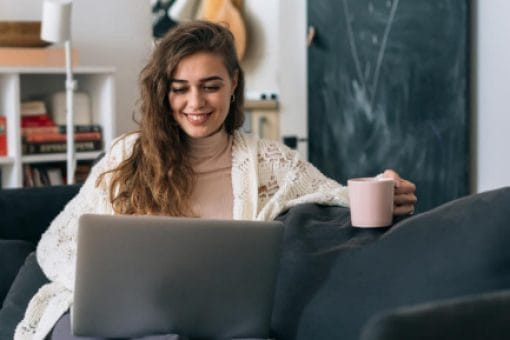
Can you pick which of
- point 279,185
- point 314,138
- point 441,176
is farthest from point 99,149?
point 279,185

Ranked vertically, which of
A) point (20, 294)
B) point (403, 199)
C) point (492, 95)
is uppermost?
point (492, 95)

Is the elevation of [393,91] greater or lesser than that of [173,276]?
greater

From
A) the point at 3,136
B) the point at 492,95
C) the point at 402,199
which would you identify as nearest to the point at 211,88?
the point at 402,199

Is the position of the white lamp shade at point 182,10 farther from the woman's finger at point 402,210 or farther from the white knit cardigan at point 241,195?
the woman's finger at point 402,210

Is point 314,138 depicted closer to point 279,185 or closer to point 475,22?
point 475,22

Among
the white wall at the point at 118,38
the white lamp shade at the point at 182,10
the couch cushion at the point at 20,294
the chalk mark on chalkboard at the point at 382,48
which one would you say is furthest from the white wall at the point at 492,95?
the white lamp shade at the point at 182,10

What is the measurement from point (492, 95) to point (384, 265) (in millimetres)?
2014

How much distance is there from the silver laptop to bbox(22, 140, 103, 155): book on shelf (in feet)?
7.87

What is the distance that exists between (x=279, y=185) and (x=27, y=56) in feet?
6.43

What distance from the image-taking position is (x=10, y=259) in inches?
105

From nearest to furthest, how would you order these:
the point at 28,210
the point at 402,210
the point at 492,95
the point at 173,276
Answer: the point at 173,276, the point at 402,210, the point at 28,210, the point at 492,95

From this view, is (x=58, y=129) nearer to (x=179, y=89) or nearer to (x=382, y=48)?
(x=382, y=48)

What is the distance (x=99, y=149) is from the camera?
14.1 ft

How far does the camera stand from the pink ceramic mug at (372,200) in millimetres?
1977
